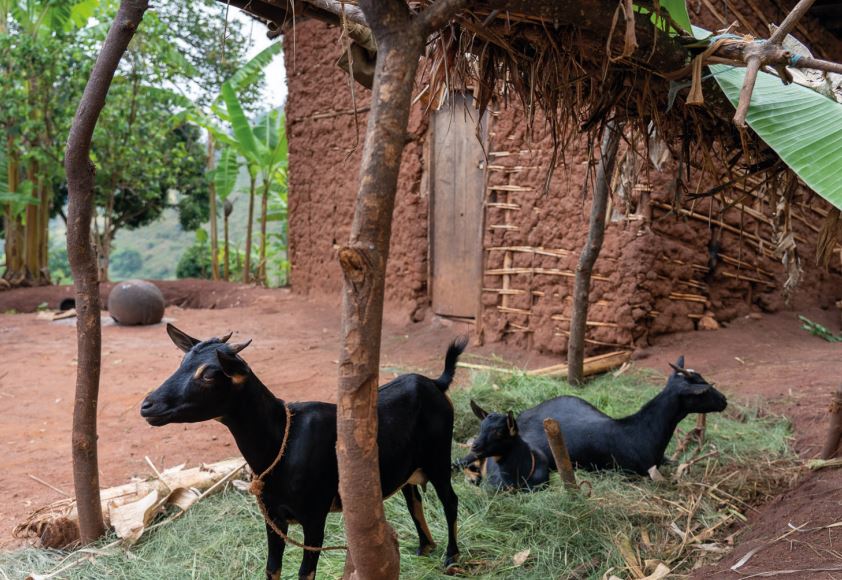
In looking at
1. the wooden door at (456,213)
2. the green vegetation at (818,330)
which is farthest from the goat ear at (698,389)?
the wooden door at (456,213)

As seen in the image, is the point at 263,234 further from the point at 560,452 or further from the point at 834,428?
the point at 834,428

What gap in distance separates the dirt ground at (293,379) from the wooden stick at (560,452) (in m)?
1.03

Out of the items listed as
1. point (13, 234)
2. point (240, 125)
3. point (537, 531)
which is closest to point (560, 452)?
point (537, 531)

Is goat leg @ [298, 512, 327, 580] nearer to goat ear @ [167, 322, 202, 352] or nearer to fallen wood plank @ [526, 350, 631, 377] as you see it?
goat ear @ [167, 322, 202, 352]

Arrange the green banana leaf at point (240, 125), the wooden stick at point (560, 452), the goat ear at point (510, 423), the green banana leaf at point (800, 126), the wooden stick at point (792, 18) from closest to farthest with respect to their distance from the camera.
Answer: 1. the wooden stick at point (792, 18)
2. the green banana leaf at point (800, 126)
3. the wooden stick at point (560, 452)
4. the goat ear at point (510, 423)
5. the green banana leaf at point (240, 125)

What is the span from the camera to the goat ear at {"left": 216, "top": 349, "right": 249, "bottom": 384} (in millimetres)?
3113

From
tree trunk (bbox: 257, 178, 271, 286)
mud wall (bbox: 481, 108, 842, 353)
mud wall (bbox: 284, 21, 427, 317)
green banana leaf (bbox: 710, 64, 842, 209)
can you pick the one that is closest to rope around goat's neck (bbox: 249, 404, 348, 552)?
green banana leaf (bbox: 710, 64, 842, 209)

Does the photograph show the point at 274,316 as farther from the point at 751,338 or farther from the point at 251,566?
the point at 251,566

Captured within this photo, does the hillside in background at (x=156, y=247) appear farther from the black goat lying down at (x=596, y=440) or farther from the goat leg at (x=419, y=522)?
the goat leg at (x=419, y=522)

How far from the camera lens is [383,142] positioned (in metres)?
2.39

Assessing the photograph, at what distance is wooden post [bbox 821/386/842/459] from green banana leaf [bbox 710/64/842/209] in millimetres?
2070

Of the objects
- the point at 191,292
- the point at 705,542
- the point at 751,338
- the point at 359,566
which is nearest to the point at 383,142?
the point at 359,566

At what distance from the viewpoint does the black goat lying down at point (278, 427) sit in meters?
3.16

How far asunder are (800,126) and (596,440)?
2872 millimetres
